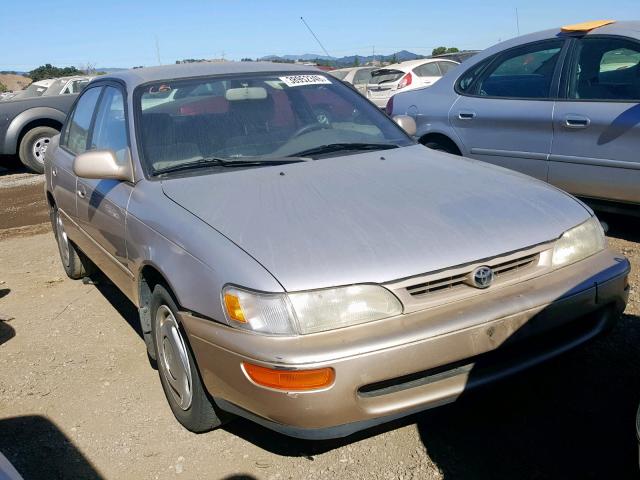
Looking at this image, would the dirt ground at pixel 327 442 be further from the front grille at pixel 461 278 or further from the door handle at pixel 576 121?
the door handle at pixel 576 121

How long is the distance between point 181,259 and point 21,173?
10.3m

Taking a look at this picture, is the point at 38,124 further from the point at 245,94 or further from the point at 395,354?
the point at 395,354

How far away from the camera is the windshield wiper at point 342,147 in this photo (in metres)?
3.63

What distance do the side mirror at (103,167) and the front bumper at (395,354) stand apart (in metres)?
1.06

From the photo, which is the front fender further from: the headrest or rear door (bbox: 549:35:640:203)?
rear door (bbox: 549:35:640:203)

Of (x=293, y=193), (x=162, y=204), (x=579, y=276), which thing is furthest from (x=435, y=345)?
(x=162, y=204)

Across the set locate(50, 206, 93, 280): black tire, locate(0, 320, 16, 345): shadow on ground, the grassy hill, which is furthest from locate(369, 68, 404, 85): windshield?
the grassy hill

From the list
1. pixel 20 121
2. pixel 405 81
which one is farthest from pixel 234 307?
pixel 405 81

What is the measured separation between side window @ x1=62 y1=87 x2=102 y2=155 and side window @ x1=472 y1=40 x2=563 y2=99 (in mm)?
3166

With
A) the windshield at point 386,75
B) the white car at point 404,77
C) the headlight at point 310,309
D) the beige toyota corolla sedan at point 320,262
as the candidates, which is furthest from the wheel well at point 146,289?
the windshield at point 386,75

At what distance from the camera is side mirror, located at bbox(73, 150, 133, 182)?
133 inches

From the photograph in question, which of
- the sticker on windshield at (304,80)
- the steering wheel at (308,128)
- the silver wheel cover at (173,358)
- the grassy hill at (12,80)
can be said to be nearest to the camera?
the silver wheel cover at (173,358)

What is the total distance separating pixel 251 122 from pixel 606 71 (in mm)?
2878

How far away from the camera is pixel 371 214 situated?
279 centimetres
